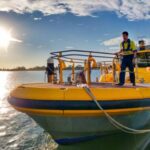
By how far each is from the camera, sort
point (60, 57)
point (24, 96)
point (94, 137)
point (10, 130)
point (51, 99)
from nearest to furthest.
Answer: point (51, 99)
point (24, 96)
point (94, 137)
point (60, 57)
point (10, 130)

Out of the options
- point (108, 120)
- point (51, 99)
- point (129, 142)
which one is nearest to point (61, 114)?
point (51, 99)

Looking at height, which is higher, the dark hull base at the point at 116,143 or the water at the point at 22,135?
the dark hull base at the point at 116,143

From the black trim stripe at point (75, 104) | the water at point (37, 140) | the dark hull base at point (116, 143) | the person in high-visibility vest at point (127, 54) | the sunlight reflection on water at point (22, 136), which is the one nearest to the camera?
the black trim stripe at point (75, 104)

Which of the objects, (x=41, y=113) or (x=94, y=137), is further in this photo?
(x=94, y=137)

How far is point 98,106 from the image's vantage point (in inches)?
257

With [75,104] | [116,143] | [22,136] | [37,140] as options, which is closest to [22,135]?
[22,136]

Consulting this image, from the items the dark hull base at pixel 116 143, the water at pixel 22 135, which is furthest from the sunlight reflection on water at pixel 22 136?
the dark hull base at pixel 116 143

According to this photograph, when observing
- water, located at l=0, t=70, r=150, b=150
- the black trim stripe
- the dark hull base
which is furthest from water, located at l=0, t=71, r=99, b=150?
the black trim stripe

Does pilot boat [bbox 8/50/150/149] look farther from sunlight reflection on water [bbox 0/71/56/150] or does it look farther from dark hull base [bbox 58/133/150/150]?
sunlight reflection on water [bbox 0/71/56/150]

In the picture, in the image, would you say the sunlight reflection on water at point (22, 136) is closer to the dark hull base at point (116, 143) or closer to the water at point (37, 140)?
the water at point (37, 140)

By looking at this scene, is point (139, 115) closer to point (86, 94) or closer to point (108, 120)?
point (108, 120)

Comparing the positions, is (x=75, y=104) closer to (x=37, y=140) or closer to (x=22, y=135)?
(x=37, y=140)

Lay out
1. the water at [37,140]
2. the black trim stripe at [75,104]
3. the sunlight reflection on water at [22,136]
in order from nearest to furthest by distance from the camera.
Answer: the black trim stripe at [75,104] < the water at [37,140] < the sunlight reflection on water at [22,136]

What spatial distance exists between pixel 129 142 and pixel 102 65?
380 cm
